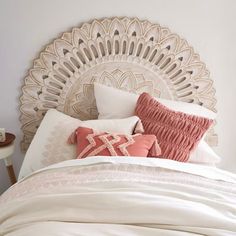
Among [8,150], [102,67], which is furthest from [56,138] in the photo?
[102,67]

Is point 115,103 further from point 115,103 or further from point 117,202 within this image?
point 117,202

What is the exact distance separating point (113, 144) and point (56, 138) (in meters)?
0.34

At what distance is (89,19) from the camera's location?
89.0 inches

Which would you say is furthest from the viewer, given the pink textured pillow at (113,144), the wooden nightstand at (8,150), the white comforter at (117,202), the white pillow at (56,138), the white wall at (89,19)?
the white wall at (89,19)

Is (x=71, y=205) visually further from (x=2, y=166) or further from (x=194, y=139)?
(x=2, y=166)

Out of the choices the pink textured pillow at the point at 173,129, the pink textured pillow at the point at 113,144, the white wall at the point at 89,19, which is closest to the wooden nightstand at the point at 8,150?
the white wall at the point at 89,19

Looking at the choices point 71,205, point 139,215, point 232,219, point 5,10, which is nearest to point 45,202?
point 71,205

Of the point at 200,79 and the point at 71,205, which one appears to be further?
the point at 200,79

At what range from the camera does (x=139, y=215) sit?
1.34 metres

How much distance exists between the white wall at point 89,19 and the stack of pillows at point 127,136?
0.35 metres

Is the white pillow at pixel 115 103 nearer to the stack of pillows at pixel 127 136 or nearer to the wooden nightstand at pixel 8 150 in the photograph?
the stack of pillows at pixel 127 136

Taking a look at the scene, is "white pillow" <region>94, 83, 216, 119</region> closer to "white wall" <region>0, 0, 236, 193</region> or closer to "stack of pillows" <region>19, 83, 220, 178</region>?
"stack of pillows" <region>19, 83, 220, 178</region>

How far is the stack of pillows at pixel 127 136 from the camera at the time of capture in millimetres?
1880

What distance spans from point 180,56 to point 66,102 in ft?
2.62
